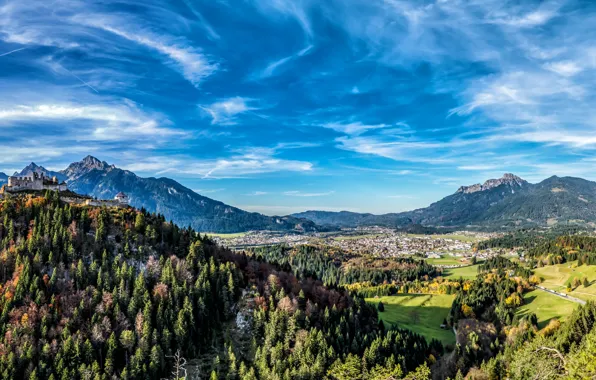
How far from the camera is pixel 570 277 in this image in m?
177

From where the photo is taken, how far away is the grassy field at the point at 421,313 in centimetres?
12875

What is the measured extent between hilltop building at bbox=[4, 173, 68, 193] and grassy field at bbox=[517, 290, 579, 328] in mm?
165613

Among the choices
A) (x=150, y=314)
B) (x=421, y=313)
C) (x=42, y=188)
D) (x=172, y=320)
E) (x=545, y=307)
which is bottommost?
(x=421, y=313)

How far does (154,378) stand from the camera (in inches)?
3027

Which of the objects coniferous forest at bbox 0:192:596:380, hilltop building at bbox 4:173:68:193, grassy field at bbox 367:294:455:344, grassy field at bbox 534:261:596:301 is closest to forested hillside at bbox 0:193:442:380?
coniferous forest at bbox 0:192:596:380

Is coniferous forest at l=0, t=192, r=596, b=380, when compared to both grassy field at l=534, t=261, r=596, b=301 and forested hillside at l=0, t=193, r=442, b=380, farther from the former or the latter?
grassy field at l=534, t=261, r=596, b=301

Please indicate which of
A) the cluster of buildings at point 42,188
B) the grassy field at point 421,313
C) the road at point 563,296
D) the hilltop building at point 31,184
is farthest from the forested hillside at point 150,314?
the road at point 563,296

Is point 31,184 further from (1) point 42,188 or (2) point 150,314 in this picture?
(2) point 150,314

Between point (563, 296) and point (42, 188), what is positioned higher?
point (42, 188)

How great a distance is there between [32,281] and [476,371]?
99902 millimetres

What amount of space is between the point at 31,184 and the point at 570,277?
730ft

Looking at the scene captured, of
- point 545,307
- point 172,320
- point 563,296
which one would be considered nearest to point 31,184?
point 172,320

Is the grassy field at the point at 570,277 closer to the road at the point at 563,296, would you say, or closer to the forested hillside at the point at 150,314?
the road at the point at 563,296

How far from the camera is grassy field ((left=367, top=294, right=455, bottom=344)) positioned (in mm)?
128750
